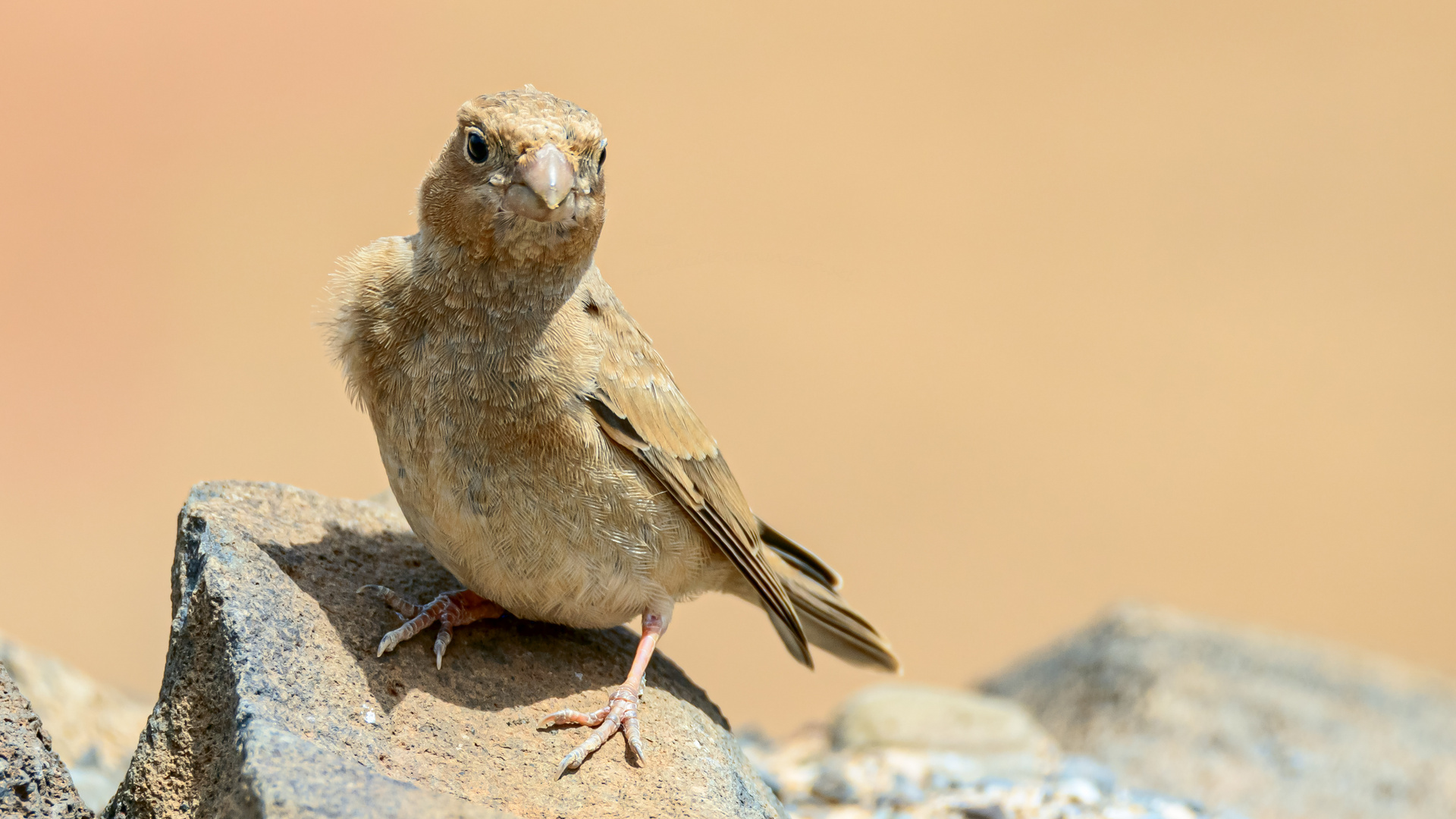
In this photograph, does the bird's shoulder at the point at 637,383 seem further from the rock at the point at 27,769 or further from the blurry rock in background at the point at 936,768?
the blurry rock in background at the point at 936,768

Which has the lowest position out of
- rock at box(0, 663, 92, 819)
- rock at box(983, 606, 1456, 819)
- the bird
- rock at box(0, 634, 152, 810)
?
rock at box(0, 663, 92, 819)

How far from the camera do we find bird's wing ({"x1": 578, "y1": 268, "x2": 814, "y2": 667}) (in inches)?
165

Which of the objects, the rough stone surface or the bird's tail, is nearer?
the rough stone surface

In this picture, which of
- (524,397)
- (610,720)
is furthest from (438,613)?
(524,397)

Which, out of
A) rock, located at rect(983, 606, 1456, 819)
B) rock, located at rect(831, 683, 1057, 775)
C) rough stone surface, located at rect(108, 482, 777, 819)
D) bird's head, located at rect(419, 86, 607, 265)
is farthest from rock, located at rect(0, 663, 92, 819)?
rock, located at rect(983, 606, 1456, 819)

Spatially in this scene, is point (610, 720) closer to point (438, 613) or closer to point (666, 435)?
point (438, 613)

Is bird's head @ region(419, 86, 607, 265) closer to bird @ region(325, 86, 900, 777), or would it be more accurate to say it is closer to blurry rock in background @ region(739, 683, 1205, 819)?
bird @ region(325, 86, 900, 777)

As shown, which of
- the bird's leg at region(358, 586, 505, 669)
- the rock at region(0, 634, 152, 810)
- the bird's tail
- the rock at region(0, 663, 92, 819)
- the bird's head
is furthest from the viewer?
the rock at region(0, 634, 152, 810)

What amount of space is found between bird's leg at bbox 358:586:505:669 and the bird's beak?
1582 millimetres

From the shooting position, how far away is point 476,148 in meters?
3.75

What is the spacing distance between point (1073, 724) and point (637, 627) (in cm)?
395

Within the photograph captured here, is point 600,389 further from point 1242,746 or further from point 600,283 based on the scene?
point 1242,746

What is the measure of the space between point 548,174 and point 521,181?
11 centimetres

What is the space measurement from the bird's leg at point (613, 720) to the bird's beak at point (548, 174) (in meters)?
1.76
